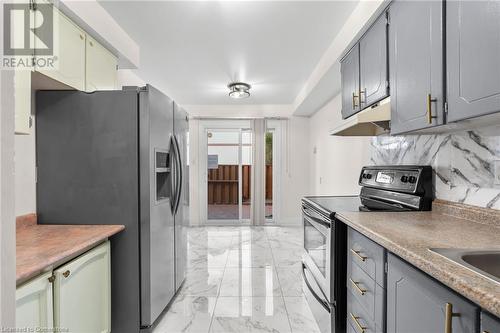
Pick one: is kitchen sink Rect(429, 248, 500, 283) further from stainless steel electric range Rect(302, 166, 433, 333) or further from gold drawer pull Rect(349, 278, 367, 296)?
stainless steel electric range Rect(302, 166, 433, 333)

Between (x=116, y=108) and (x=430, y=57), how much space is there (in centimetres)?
193

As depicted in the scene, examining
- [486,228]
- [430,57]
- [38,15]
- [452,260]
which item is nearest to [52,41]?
[38,15]

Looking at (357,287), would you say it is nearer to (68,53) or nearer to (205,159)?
(68,53)

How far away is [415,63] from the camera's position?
139cm

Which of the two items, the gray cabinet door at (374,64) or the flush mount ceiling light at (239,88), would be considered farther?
the flush mount ceiling light at (239,88)

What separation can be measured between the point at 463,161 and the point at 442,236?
2.22 ft

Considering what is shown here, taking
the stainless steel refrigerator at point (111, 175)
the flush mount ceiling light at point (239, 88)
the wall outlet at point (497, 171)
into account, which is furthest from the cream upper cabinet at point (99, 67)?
the wall outlet at point (497, 171)

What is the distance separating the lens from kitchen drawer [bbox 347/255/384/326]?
114 cm

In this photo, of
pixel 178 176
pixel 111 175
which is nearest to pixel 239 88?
pixel 178 176

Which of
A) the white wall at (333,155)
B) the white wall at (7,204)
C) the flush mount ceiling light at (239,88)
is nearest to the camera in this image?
the white wall at (7,204)

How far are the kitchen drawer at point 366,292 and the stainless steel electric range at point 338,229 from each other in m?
0.11

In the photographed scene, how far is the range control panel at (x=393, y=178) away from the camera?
5.71ft

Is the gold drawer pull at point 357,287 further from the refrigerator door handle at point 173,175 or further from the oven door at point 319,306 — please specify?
the refrigerator door handle at point 173,175

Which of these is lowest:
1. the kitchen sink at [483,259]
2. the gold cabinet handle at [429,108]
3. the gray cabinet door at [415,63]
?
the kitchen sink at [483,259]
